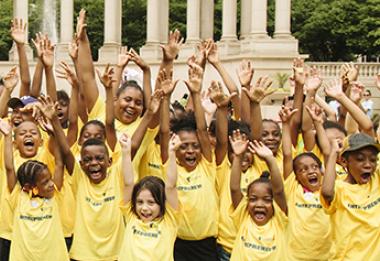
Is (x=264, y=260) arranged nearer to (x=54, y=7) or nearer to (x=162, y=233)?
(x=162, y=233)

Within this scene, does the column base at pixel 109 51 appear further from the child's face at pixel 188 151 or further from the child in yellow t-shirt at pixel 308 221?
the child in yellow t-shirt at pixel 308 221

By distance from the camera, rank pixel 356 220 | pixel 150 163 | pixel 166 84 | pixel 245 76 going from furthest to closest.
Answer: pixel 245 76
pixel 150 163
pixel 166 84
pixel 356 220

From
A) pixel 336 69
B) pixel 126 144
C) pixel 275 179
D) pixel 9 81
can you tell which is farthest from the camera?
pixel 336 69

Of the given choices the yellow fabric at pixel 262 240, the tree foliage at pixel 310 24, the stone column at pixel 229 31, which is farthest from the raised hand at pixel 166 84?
the tree foliage at pixel 310 24

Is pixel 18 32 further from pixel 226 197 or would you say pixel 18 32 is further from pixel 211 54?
pixel 226 197

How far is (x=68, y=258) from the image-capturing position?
439 inches

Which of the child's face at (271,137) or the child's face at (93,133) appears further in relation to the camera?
the child's face at (271,137)

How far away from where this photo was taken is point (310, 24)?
74.1 metres

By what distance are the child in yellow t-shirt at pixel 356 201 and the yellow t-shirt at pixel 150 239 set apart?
6.52ft

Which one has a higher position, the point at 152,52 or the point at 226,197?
the point at 152,52

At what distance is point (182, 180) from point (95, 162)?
127cm

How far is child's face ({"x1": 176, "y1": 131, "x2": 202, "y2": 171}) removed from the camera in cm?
1174

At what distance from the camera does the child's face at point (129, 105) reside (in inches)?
488

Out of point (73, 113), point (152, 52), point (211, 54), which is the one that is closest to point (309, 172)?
point (73, 113)
